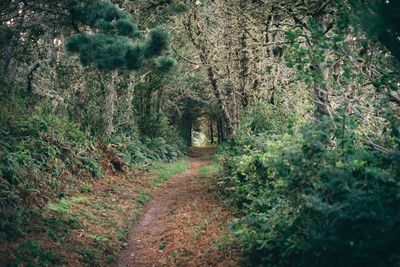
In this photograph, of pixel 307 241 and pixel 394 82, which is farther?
pixel 394 82

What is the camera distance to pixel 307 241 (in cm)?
490

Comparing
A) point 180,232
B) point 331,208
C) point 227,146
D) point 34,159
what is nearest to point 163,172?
point 227,146

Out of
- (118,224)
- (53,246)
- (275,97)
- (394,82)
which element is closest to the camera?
(394,82)

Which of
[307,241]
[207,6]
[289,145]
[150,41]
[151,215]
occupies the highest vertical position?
[207,6]

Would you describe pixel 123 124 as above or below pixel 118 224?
above

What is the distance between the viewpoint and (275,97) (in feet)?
43.1

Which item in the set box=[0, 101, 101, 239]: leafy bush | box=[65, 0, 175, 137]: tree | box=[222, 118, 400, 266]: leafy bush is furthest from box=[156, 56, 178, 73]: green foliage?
box=[0, 101, 101, 239]: leafy bush

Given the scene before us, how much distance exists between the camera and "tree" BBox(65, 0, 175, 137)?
305 inches

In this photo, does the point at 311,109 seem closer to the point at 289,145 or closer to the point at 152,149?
the point at 289,145

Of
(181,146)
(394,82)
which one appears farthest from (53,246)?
(181,146)

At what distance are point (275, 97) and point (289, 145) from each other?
7.40 metres

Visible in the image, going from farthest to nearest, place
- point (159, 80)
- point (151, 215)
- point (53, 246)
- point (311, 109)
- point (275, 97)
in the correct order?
point (159, 80)
point (275, 97)
point (311, 109)
point (151, 215)
point (53, 246)

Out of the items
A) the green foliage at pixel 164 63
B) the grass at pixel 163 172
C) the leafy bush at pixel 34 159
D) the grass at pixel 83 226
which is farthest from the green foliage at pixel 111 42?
the grass at pixel 163 172

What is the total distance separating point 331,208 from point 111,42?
18.0ft
